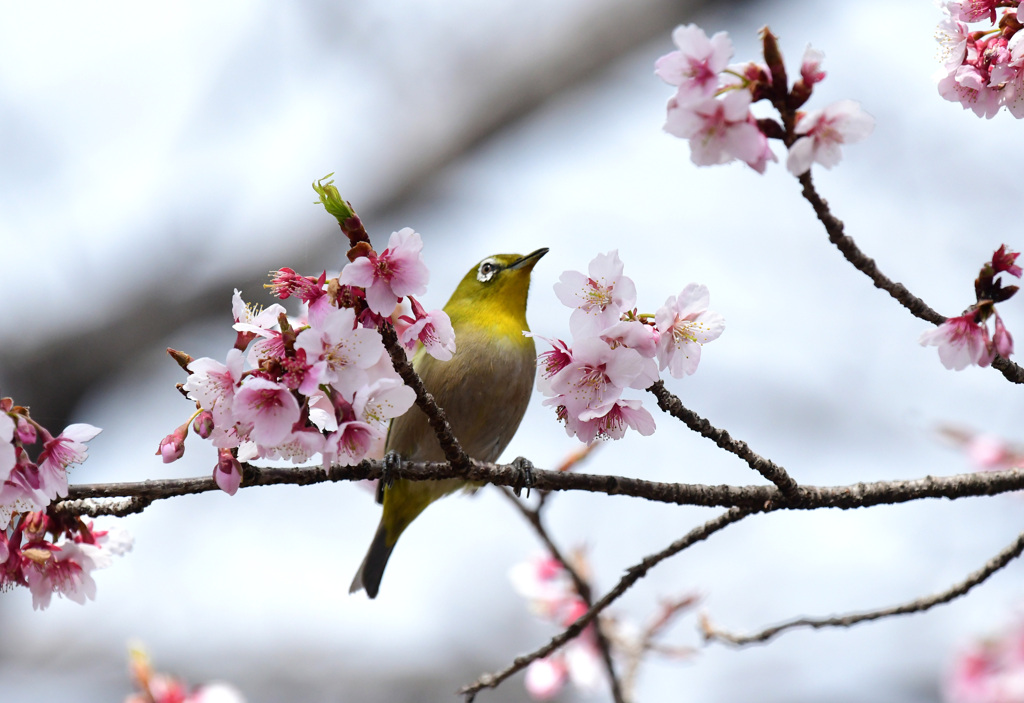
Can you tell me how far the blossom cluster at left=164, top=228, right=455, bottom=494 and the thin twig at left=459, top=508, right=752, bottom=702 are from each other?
889 millimetres

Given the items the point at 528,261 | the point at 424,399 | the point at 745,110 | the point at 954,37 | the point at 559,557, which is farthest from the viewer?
the point at 528,261

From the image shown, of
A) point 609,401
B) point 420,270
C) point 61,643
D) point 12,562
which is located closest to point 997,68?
→ point 609,401

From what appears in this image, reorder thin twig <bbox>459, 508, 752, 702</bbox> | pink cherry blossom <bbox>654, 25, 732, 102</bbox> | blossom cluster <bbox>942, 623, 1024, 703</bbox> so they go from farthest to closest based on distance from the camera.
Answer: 1. blossom cluster <bbox>942, 623, 1024, 703</bbox>
2. thin twig <bbox>459, 508, 752, 702</bbox>
3. pink cherry blossom <bbox>654, 25, 732, 102</bbox>

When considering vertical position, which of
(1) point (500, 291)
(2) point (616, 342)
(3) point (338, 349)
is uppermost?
(1) point (500, 291)

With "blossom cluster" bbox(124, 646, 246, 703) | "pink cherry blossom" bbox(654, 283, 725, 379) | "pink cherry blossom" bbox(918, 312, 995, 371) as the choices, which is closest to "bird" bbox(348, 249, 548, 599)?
"blossom cluster" bbox(124, 646, 246, 703)

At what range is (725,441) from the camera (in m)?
2.25

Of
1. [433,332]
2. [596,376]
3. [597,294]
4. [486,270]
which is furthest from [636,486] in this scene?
[486,270]

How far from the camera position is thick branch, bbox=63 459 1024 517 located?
2021 mm

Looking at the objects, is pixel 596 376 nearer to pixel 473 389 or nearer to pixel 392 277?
pixel 392 277

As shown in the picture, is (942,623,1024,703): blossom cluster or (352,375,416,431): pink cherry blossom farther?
(942,623,1024,703): blossom cluster

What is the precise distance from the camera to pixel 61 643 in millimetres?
8492

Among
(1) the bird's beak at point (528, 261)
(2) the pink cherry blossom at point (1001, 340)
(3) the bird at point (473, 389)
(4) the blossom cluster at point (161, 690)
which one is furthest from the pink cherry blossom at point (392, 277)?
(4) the blossom cluster at point (161, 690)

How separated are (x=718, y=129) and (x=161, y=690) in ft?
14.0

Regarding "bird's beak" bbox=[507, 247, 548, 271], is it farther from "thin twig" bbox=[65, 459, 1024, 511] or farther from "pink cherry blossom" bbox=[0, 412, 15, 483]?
"pink cherry blossom" bbox=[0, 412, 15, 483]
